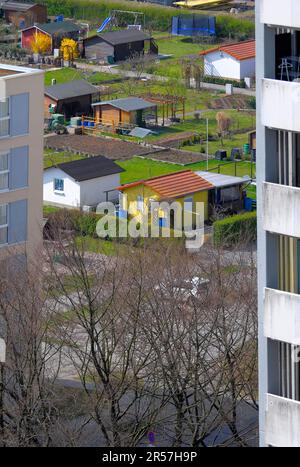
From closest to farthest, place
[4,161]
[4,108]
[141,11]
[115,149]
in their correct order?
[4,108] → [4,161] → [115,149] → [141,11]

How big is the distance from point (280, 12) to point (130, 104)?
115 ft

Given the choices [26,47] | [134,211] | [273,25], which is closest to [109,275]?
[273,25]

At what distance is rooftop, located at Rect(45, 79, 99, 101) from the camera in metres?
46.5

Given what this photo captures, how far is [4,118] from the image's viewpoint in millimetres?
22625

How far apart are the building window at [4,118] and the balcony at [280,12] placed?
12136mm

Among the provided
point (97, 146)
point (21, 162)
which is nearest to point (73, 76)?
point (97, 146)

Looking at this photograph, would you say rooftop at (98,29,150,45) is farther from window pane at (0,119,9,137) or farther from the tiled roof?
window pane at (0,119,9,137)

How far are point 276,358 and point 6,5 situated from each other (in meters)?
53.6

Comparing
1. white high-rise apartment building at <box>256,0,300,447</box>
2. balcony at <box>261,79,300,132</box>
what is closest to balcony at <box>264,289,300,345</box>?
white high-rise apartment building at <box>256,0,300,447</box>

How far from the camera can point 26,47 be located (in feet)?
188

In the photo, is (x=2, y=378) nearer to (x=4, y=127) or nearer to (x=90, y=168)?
(x=4, y=127)

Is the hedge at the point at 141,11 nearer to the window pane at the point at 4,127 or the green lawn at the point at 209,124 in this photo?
the green lawn at the point at 209,124

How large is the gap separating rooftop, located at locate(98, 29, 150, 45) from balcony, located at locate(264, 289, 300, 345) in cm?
4521

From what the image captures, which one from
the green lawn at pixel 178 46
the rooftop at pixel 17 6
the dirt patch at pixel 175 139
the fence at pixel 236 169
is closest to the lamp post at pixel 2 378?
the fence at pixel 236 169
